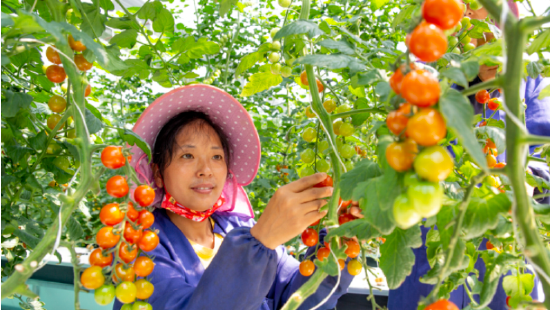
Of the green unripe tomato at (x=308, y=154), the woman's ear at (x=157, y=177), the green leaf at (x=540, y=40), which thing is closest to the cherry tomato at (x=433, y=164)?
the green leaf at (x=540, y=40)

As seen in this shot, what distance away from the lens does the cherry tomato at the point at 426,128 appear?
26 centimetres

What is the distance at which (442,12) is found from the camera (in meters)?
0.29

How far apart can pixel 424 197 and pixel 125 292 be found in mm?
427

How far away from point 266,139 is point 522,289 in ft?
4.50

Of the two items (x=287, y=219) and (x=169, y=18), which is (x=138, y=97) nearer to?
(x=169, y=18)

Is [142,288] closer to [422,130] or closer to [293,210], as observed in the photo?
[293,210]

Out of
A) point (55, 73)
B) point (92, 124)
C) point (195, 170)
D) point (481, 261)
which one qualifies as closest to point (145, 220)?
point (92, 124)

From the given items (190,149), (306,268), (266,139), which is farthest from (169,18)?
(266,139)

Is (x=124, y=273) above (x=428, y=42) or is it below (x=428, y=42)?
below

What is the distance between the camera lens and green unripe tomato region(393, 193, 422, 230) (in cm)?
27

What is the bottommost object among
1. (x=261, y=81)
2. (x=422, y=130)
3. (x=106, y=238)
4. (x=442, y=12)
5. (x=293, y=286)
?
(x=293, y=286)

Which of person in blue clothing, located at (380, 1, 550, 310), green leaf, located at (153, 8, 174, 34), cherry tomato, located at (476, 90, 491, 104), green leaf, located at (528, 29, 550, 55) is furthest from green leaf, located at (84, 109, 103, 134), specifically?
person in blue clothing, located at (380, 1, 550, 310)

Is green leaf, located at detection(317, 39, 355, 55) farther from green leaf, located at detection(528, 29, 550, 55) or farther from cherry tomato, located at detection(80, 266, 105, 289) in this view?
cherry tomato, located at detection(80, 266, 105, 289)

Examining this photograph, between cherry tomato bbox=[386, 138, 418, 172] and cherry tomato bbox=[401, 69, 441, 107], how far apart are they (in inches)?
1.4
